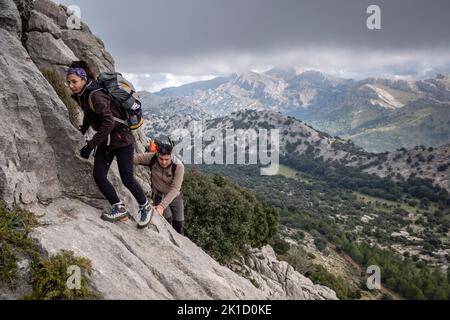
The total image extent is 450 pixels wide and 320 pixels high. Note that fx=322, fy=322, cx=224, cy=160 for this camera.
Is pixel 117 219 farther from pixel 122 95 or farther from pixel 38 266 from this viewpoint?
pixel 122 95

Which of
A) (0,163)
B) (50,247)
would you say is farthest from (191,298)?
(0,163)

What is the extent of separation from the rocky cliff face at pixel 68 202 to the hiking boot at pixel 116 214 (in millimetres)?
210

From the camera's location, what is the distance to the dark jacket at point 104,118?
8.88m

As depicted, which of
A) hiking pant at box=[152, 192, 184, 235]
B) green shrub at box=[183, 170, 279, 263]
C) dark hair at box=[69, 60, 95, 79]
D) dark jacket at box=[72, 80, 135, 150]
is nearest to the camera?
dark jacket at box=[72, 80, 135, 150]

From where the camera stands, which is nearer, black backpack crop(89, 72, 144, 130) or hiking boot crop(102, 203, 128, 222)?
black backpack crop(89, 72, 144, 130)

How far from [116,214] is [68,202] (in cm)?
168

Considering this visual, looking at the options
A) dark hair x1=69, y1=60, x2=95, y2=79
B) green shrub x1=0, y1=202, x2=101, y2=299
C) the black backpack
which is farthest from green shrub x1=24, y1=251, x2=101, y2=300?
dark hair x1=69, y1=60, x2=95, y2=79

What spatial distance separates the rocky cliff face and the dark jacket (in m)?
2.05

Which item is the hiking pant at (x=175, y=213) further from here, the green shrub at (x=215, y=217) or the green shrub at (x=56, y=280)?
the green shrub at (x=215, y=217)

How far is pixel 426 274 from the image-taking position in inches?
3573

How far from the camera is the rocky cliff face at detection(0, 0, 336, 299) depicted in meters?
8.45

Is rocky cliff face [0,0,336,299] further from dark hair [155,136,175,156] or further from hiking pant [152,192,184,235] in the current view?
dark hair [155,136,175,156]

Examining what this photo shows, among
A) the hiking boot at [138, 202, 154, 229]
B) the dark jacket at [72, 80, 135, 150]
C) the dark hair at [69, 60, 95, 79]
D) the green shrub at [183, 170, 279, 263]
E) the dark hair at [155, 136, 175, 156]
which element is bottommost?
the green shrub at [183, 170, 279, 263]

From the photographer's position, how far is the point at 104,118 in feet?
29.1
